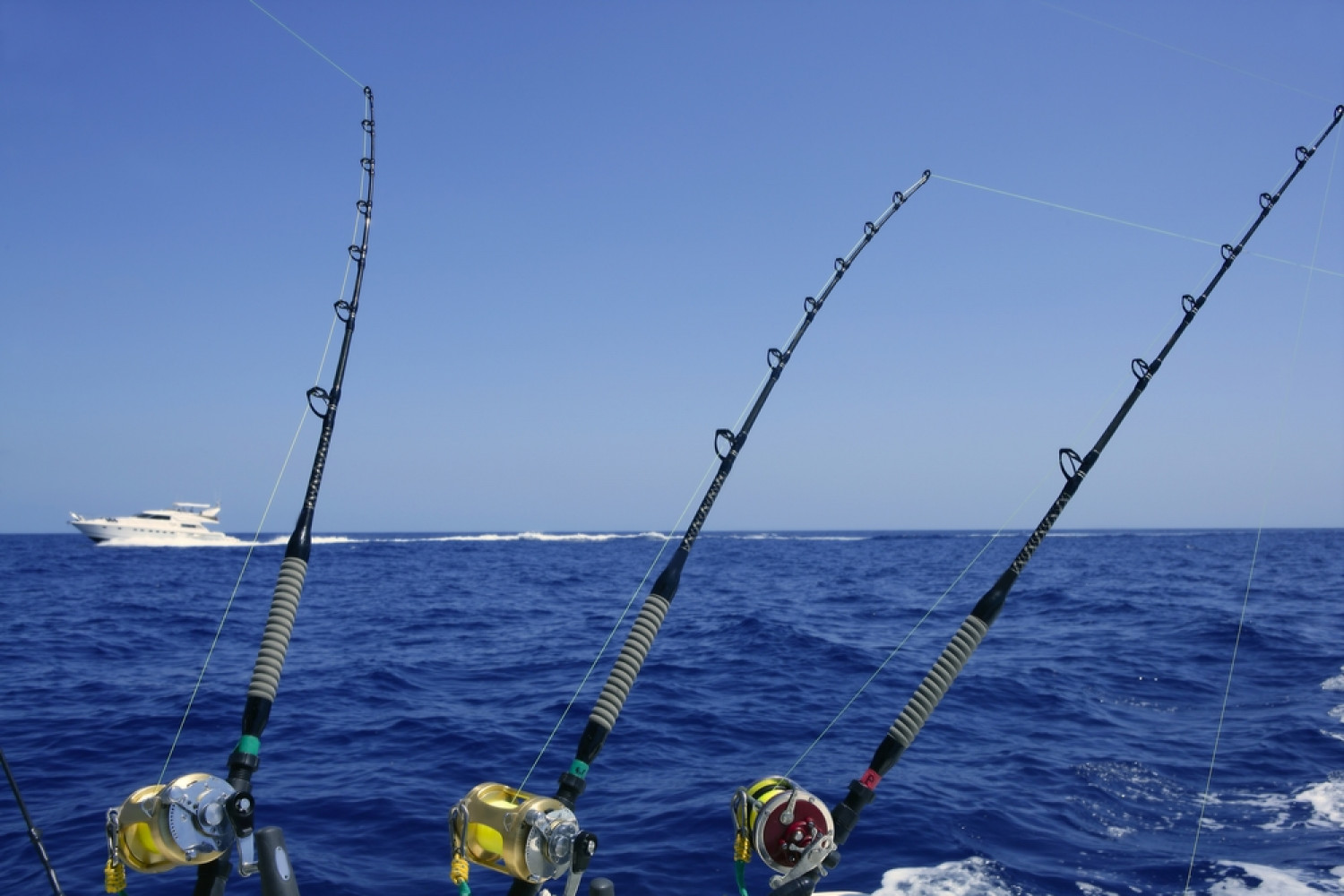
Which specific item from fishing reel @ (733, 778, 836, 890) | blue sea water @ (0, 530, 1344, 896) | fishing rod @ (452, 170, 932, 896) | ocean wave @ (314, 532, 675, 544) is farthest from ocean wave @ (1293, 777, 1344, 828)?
ocean wave @ (314, 532, 675, 544)

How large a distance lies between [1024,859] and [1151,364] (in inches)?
161

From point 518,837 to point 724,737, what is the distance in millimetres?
7611

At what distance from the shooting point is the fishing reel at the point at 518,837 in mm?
3090

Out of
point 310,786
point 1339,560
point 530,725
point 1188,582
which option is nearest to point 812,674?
point 530,725

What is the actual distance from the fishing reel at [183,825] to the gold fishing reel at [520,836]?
2.29 feet

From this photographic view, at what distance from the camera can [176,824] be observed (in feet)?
9.93

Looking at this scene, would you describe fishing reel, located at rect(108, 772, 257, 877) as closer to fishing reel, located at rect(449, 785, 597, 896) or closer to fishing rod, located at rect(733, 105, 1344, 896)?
fishing reel, located at rect(449, 785, 597, 896)

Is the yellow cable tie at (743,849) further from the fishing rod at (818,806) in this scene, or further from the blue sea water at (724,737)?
the blue sea water at (724,737)

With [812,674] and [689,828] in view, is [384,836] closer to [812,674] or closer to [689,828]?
[689,828]

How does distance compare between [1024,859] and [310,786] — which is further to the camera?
[310,786]

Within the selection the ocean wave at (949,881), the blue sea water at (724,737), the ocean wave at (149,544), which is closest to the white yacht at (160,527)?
the ocean wave at (149,544)

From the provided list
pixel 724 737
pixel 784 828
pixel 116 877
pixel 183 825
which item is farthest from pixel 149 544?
pixel 784 828

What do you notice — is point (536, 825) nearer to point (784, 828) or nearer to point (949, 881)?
point (784, 828)

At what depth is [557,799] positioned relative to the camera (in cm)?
344
